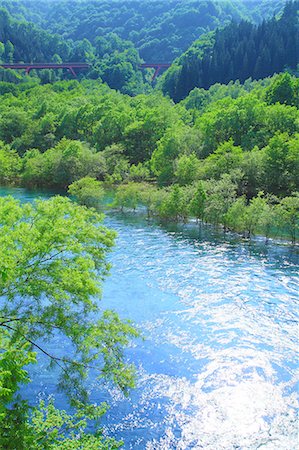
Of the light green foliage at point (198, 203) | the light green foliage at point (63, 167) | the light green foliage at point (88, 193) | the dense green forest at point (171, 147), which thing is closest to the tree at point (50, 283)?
the dense green forest at point (171, 147)

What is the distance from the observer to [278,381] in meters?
23.9

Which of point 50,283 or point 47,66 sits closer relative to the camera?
point 50,283

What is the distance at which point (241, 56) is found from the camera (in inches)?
5162

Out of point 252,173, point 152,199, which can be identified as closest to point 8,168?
point 152,199

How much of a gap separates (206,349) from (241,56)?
120m

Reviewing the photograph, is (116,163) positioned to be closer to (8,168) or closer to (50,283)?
(8,168)

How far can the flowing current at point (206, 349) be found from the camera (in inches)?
813

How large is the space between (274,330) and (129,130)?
59985mm

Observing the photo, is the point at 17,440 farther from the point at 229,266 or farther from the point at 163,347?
the point at 229,266

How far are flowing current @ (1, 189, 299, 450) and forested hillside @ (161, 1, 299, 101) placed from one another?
A: 94357mm

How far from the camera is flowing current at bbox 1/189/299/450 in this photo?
2066 cm

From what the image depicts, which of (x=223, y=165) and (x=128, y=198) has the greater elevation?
(x=223, y=165)

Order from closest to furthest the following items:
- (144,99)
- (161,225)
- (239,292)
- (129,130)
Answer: (239,292) < (161,225) < (129,130) < (144,99)

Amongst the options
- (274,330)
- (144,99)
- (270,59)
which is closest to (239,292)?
(274,330)
